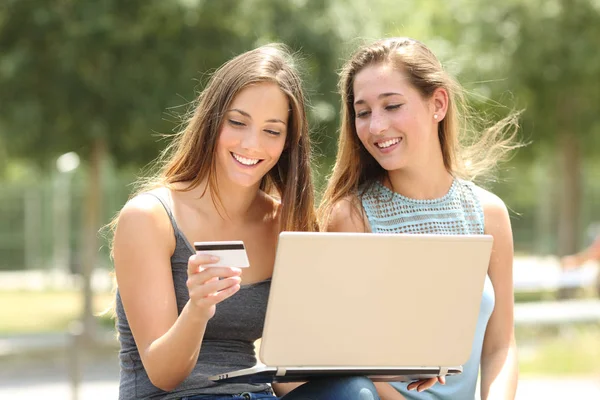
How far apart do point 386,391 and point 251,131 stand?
86 cm

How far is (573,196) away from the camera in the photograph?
14102mm

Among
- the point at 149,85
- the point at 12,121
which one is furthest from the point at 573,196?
the point at 12,121

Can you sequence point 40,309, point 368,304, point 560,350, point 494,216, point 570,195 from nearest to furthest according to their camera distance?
point 368,304 < point 494,216 < point 560,350 < point 570,195 < point 40,309

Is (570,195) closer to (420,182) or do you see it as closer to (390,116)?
(420,182)

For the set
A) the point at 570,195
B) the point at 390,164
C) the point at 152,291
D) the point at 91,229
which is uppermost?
the point at 390,164

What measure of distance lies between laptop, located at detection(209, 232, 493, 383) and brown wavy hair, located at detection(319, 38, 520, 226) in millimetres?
768

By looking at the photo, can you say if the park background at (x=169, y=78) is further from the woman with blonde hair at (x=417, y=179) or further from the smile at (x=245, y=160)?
the smile at (x=245, y=160)

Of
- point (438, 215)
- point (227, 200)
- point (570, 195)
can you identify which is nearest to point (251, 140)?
point (227, 200)

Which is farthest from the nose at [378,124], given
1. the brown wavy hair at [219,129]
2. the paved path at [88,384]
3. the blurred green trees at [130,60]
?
the blurred green trees at [130,60]

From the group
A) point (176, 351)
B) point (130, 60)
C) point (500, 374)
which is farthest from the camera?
point (130, 60)

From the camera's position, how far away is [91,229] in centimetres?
1065

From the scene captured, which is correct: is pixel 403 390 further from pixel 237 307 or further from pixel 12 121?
pixel 12 121

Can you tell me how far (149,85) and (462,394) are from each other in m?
6.66

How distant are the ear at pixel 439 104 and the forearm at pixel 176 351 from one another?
3.86 feet
